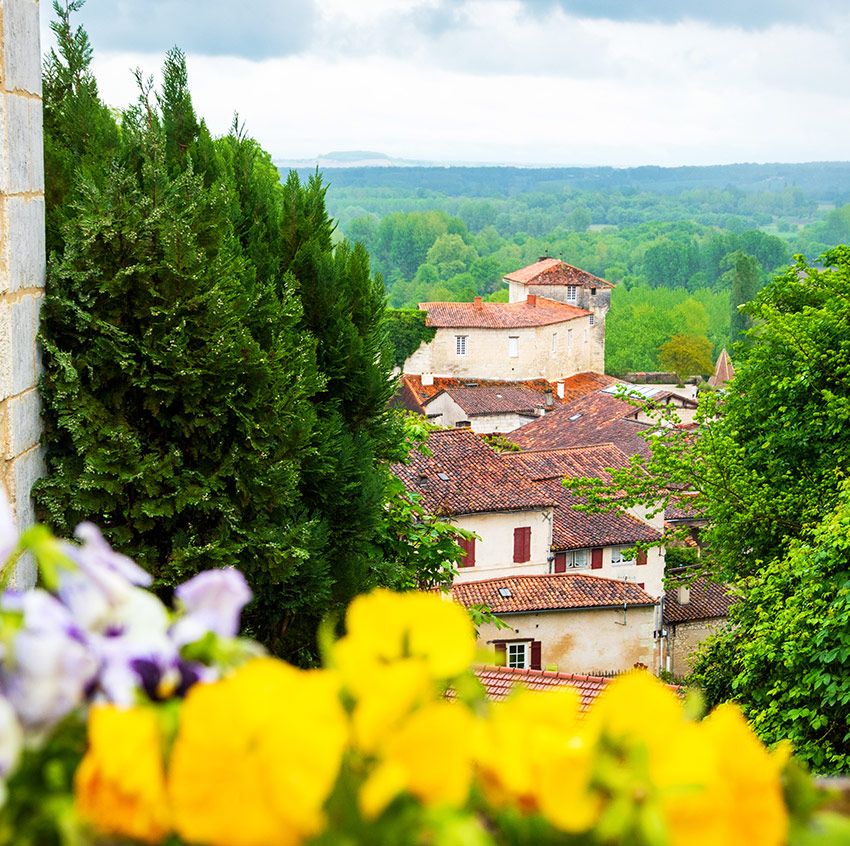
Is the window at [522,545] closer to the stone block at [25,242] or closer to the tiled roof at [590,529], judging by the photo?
the tiled roof at [590,529]

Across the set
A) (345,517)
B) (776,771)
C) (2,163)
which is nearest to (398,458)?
(345,517)

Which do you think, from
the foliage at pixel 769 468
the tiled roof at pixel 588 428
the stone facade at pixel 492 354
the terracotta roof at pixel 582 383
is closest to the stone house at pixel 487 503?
the foliage at pixel 769 468

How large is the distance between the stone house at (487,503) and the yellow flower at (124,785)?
27.1m

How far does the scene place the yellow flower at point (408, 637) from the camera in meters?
0.94

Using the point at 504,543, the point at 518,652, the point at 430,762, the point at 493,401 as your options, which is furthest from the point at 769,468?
the point at 493,401

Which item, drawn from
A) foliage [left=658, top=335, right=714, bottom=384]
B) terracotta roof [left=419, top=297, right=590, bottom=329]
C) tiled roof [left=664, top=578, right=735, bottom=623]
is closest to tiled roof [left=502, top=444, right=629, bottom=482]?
tiled roof [left=664, top=578, right=735, bottom=623]

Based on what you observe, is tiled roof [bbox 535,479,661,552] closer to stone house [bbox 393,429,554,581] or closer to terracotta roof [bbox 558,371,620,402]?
stone house [bbox 393,429,554,581]

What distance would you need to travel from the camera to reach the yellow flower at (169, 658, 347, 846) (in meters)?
0.81

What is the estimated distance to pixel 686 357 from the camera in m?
89.2

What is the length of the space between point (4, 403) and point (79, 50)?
193 cm

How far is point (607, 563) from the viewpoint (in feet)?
101

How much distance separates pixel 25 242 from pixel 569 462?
29.7 meters

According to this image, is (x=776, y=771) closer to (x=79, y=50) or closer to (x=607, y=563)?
(x=79, y=50)

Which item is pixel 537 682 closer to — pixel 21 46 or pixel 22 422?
pixel 22 422
